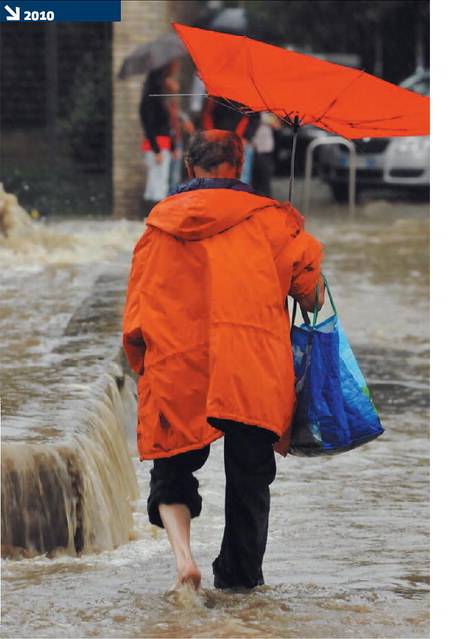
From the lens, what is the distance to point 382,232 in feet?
62.7

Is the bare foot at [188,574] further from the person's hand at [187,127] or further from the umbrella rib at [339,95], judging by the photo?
the person's hand at [187,127]

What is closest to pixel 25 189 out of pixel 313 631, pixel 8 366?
pixel 8 366

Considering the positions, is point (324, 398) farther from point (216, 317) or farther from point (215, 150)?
point (215, 150)

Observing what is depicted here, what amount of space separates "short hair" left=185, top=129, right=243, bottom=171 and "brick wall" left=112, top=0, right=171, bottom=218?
13606 mm

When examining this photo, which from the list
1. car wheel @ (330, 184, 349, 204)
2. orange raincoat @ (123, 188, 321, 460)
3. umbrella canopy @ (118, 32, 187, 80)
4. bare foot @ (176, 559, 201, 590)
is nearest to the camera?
orange raincoat @ (123, 188, 321, 460)

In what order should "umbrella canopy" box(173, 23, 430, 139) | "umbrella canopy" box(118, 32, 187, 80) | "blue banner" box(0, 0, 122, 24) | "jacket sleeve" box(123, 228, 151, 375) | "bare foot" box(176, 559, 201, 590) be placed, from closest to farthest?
"jacket sleeve" box(123, 228, 151, 375), "bare foot" box(176, 559, 201, 590), "umbrella canopy" box(173, 23, 430, 139), "blue banner" box(0, 0, 122, 24), "umbrella canopy" box(118, 32, 187, 80)

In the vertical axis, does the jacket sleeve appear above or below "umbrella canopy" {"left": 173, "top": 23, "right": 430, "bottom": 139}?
below

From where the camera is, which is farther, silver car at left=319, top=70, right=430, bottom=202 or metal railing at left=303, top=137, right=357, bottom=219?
Result: silver car at left=319, top=70, right=430, bottom=202

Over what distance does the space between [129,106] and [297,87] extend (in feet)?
45.5

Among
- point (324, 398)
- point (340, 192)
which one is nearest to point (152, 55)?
point (340, 192)

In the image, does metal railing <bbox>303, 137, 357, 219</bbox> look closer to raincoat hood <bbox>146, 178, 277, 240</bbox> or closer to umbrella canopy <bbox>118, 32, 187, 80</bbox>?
umbrella canopy <bbox>118, 32, 187, 80</bbox>

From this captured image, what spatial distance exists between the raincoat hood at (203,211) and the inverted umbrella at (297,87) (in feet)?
1.05

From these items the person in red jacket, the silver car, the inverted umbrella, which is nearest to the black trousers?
the person in red jacket

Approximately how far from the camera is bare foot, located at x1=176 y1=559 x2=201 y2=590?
5848 millimetres
